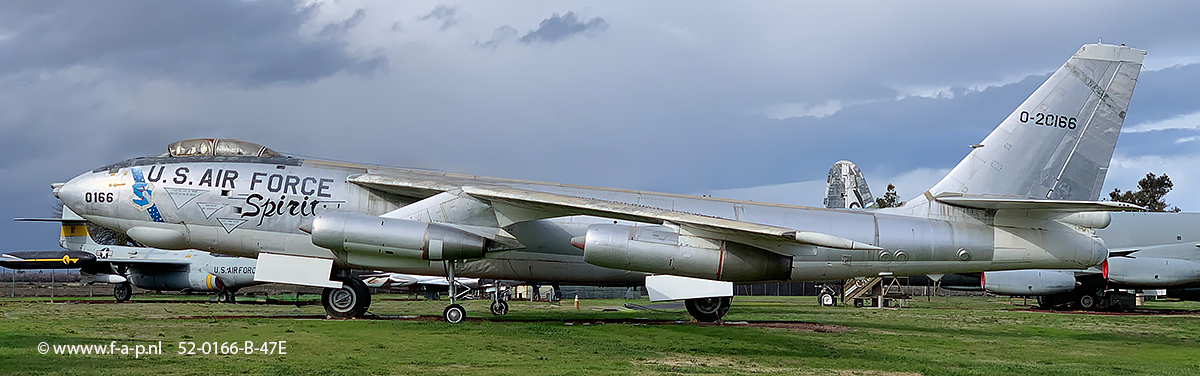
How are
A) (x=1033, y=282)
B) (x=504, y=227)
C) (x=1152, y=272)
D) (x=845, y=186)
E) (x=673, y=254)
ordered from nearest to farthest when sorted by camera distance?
(x=673, y=254), (x=504, y=227), (x=845, y=186), (x=1152, y=272), (x=1033, y=282)

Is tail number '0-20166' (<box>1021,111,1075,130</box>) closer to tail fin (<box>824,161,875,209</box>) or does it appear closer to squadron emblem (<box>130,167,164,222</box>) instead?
tail fin (<box>824,161,875,209</box>)

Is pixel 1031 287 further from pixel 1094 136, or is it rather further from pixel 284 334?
pixel 284 334

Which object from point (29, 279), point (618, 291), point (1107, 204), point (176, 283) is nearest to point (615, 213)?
point (1107, 204)

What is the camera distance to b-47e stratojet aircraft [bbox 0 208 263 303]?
1430 inches

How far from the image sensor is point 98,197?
53.5 feet

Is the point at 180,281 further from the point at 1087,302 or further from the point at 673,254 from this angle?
the point at 1087,302

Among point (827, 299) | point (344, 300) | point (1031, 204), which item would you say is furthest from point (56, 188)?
point (827, 299)

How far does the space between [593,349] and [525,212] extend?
3.80m

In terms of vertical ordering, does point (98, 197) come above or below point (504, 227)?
above

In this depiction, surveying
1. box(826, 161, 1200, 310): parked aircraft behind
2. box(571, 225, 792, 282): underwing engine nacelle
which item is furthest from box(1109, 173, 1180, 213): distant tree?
box(571, 225, 792, 282): underwing engine nacelle

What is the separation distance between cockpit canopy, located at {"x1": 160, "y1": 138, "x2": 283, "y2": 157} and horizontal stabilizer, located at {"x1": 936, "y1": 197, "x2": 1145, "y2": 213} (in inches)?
477

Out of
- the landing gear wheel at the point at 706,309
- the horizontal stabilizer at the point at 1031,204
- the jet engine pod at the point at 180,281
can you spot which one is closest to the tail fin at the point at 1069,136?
the horizontal stabilizer at the point at 1031,204

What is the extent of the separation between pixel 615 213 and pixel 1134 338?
32.0ft

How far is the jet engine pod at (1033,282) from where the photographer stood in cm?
3023
